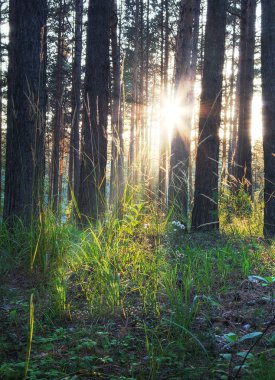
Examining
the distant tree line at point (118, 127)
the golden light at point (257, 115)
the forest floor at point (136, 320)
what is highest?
the golden light at point (257, 115)

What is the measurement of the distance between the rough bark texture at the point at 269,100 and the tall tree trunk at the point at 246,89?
401cm

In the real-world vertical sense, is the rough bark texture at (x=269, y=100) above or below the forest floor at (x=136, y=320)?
above

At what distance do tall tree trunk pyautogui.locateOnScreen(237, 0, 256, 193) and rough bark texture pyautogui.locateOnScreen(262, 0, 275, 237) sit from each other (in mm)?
4015

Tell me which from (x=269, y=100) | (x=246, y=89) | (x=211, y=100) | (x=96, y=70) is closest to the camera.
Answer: (x=269, y=100)

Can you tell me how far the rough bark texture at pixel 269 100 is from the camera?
6.46 meters

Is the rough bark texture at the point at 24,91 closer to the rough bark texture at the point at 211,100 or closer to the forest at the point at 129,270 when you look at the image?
the forest at the point at 129,270

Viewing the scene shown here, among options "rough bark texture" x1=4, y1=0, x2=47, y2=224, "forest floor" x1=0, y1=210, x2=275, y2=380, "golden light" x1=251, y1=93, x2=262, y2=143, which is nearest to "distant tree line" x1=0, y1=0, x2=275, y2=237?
"rough bark texture" x1=4, y1=0, x2=47, y2=224

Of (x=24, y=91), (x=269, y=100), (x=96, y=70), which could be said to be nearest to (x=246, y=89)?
(x=269, y=100)

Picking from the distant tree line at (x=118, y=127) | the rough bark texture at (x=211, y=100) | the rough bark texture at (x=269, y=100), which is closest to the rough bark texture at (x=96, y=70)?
the distant tree line at (x=118, y=127)

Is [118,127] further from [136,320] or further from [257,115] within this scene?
[257,115]

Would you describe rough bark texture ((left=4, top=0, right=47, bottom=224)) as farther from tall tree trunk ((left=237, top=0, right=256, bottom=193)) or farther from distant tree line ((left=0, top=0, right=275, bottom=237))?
tall tree trunk ((left=237, top=0, right=256, bottom=193))

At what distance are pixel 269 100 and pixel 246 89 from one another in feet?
16.8

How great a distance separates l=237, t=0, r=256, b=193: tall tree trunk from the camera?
34.9 feet

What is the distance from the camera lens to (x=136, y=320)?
265 centimetres
